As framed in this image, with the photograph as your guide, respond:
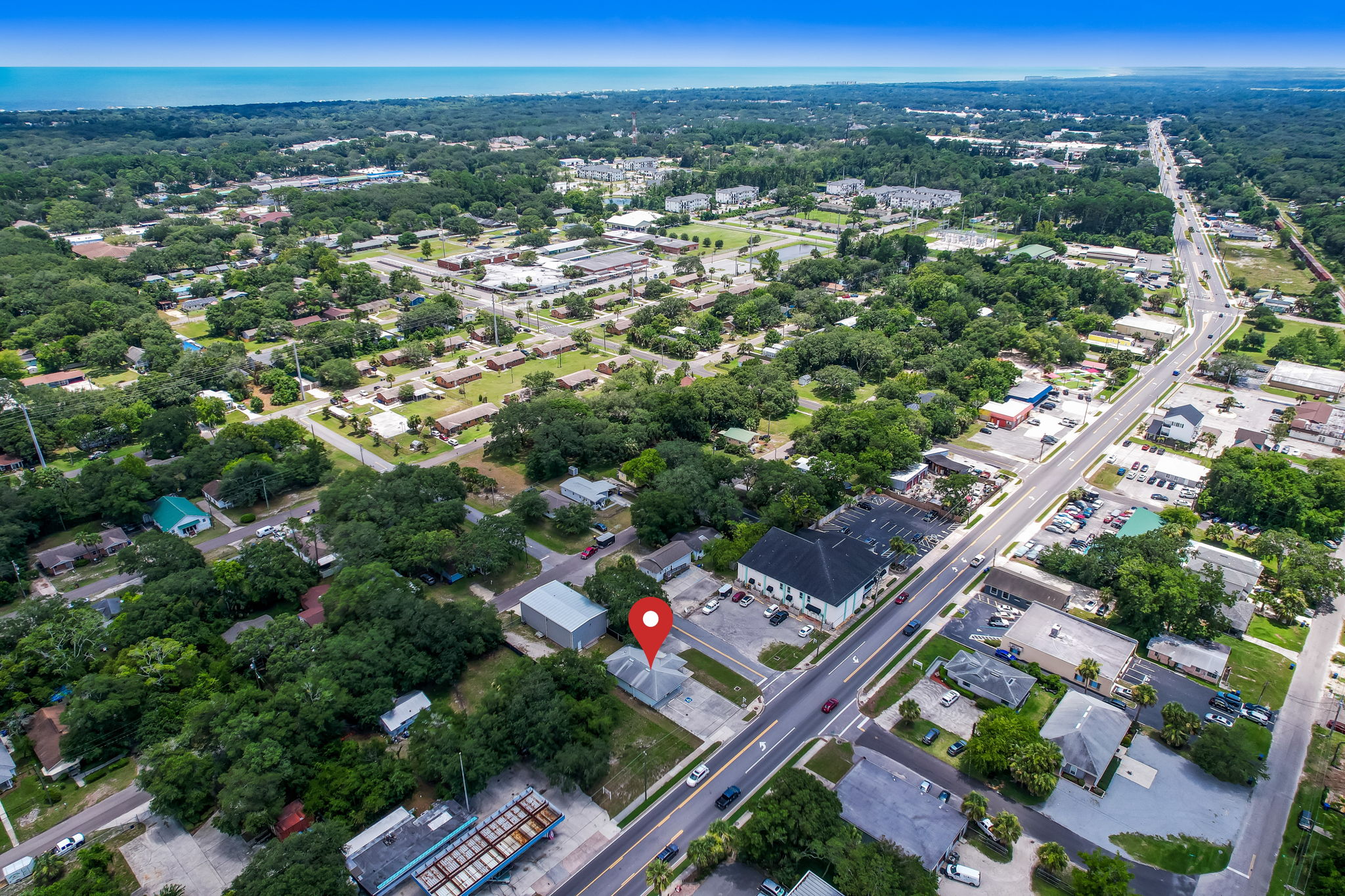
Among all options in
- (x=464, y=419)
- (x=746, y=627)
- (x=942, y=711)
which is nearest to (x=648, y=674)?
(x=746, y=627)

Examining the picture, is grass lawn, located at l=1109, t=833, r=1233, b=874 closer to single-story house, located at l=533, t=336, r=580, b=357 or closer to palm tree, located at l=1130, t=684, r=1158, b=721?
palm tree, located at l=1130, t=684, r=1158, b=721

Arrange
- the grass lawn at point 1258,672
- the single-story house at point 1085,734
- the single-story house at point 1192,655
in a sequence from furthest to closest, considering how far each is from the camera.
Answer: the single-story house at point 1192,655
the grass lawn at point 1258,672
the single-story house at point 1085,734

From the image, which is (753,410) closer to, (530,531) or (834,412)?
(834,412)

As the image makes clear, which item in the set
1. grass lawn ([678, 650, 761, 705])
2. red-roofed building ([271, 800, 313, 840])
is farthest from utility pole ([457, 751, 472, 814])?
grass lawn ([678, 650, 761, 705])

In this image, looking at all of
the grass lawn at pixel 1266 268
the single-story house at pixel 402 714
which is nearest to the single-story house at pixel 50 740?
the single-story house at pixel 402 714

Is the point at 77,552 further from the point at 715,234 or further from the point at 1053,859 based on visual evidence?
the point at 715,234

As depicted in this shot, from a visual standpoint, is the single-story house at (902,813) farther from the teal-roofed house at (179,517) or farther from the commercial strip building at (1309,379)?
the commercial strip building at (1309,379)
